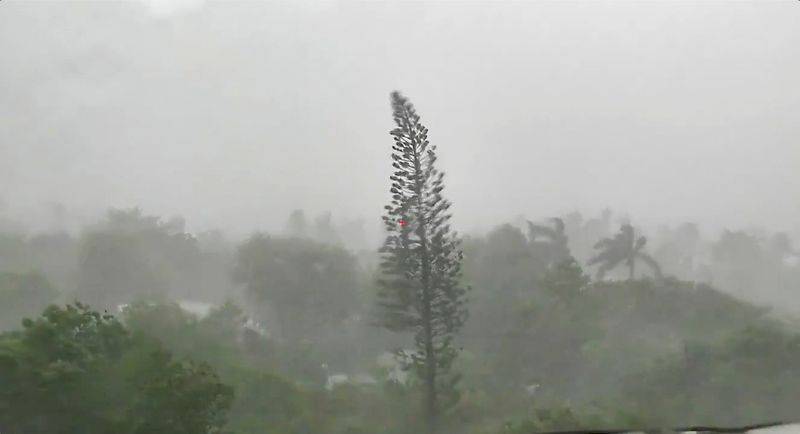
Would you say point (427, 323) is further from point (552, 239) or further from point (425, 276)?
point (552, 239)

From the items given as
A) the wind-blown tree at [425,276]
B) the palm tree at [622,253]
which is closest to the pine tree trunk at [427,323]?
the wind-blown tree at [425,276]

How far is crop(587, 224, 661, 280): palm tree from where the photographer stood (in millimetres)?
1082

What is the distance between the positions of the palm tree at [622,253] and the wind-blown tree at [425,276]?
280 millimetres

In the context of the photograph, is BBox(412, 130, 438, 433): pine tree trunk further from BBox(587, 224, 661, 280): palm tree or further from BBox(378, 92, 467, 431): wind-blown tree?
BBox(587, 224, 661, 280): palm tree

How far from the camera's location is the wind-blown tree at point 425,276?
39.9 inches

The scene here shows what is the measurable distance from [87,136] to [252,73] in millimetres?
331

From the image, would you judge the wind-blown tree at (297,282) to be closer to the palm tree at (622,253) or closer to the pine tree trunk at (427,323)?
the pine tree trunk at (427,323)

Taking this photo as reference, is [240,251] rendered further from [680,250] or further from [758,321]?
[758,321]

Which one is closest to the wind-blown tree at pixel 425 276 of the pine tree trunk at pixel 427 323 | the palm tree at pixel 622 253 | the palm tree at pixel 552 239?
the pine tree trunk at pixel 427 323

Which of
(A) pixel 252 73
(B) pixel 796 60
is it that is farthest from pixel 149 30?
(B) pixel 796 60

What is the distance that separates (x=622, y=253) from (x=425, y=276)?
0.40 metres

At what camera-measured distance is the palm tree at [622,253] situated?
1082 millimetres

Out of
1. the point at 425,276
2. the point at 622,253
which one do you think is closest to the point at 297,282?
the point at 425,276

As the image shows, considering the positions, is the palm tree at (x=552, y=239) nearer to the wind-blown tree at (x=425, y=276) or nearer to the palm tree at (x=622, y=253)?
the palm tree at (x=622, y=253)
